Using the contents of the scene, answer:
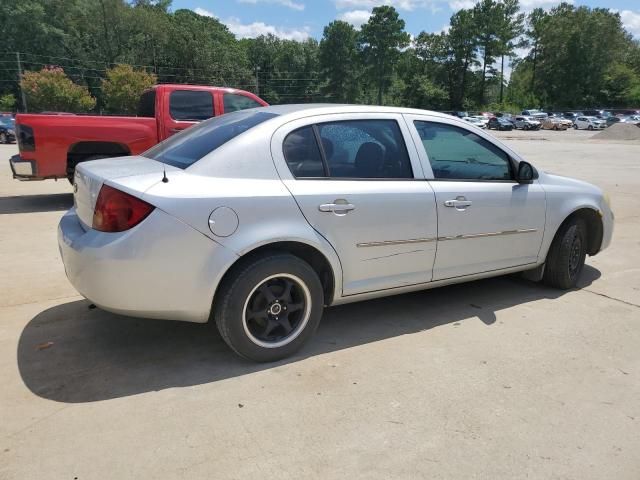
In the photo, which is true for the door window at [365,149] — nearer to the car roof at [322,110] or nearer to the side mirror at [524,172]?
the car roof at [322,110]

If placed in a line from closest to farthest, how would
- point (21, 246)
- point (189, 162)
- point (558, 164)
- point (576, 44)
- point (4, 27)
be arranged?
point (189, 162)
point (21, 246)
point (558, 164)
point (4, 27)
point (576, 44)

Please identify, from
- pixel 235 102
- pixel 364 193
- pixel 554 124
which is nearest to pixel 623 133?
pixel 554 124

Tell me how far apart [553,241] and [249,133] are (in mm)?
3059

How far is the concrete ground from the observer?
2.47m

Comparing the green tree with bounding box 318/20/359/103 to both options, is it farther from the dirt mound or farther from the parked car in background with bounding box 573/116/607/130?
the dirt mound

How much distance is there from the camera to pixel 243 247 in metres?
3.09

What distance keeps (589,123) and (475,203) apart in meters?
59.6

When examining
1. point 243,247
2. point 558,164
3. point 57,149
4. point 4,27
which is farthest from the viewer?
point 4,27

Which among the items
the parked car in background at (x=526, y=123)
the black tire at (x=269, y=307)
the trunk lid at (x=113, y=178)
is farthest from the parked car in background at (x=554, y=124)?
the trunk lid at (x=113, y=178)

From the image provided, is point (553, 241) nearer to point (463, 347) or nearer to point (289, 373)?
point (463, 347)

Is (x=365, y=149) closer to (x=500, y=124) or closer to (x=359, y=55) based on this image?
(x=500, y=124)

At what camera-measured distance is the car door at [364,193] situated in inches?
133

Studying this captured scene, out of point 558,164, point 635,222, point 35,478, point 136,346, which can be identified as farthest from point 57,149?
point 558,164

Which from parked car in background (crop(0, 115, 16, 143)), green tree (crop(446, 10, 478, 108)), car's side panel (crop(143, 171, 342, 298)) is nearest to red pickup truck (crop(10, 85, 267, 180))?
car's side panel (crop(143, 171, 342, 298))
